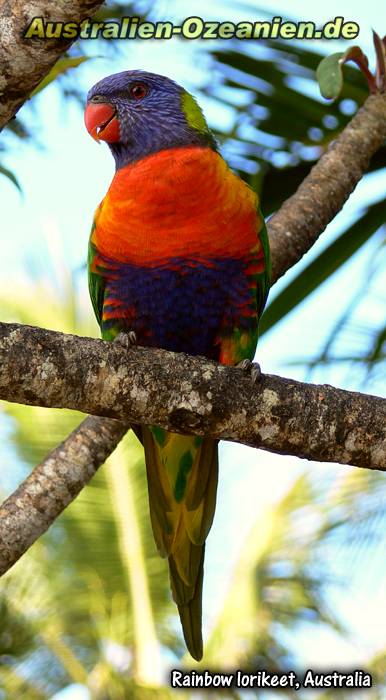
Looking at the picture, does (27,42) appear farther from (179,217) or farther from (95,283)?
(95,283)

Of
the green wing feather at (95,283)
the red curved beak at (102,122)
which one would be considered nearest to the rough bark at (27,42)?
the green wing feather at (95,283)

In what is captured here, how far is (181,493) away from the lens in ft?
10.8

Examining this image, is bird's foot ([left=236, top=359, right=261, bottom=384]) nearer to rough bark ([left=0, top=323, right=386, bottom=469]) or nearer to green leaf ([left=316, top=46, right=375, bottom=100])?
rough bark ([left=0, top=323, right=386, bottom=469])

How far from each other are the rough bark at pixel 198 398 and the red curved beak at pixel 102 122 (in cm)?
147

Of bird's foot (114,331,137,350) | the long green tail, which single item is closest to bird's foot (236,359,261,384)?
bird's foot (114,331,137,350)

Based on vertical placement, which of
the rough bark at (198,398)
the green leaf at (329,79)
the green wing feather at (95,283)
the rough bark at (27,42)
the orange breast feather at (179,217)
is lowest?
the rough bark at (198,398)

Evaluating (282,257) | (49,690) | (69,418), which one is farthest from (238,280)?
(49,690)

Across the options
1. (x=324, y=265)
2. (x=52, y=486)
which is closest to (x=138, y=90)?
(x=324, y=265)

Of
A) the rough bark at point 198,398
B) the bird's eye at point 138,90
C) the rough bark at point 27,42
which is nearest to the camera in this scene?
the rough bark at point 27,42

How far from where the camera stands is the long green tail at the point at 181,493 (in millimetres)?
3184

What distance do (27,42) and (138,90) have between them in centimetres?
166

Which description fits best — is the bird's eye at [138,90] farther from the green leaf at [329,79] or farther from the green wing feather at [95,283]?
the green leaf at [329,79]

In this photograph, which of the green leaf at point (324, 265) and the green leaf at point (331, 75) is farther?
the green leaf at point (324, 265)

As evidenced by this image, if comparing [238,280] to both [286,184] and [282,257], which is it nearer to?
[282,257]
